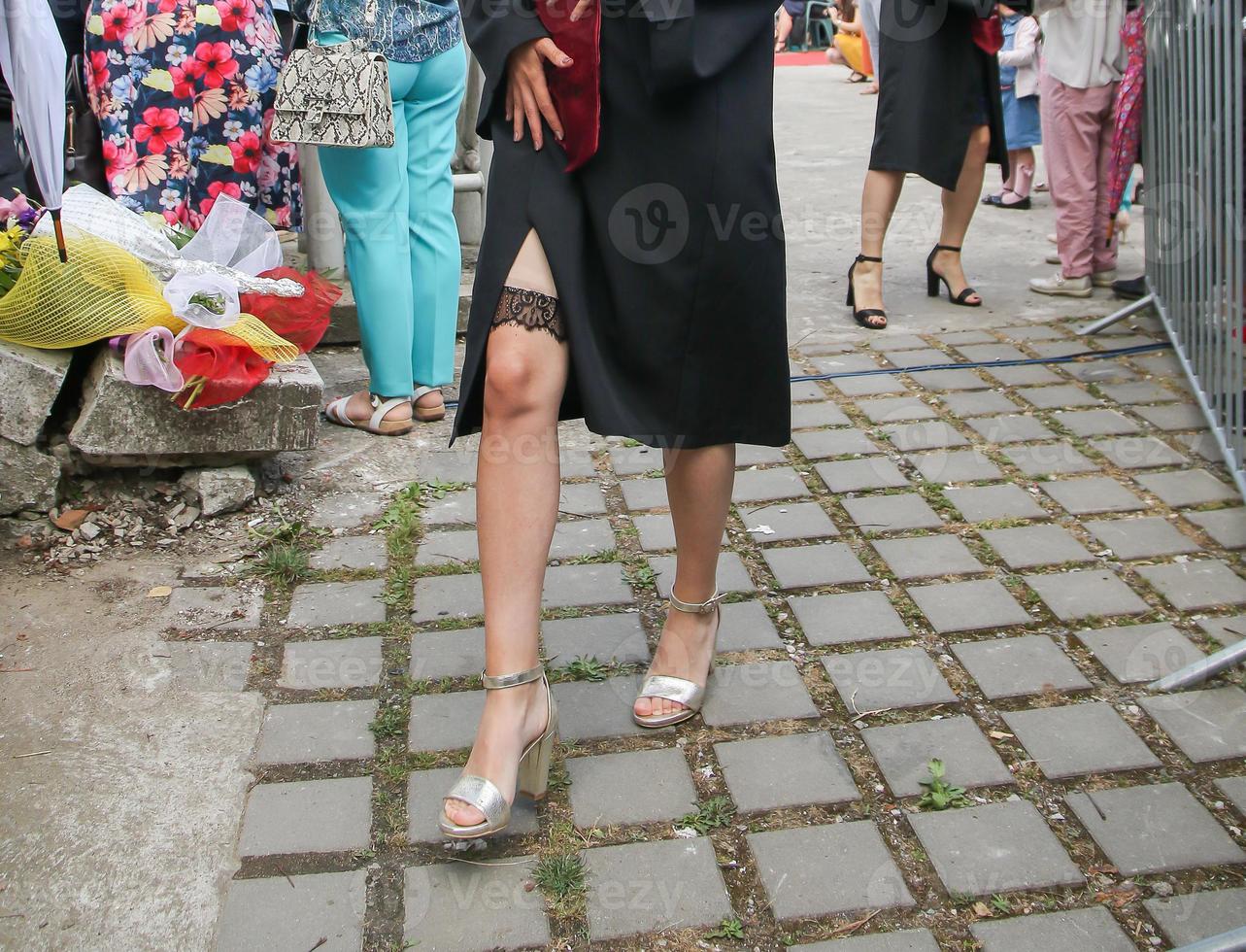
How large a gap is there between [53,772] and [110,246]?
1.41m

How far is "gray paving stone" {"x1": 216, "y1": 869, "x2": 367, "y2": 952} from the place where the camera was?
1947mm

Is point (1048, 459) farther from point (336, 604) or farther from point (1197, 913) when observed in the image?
point (336, 604)

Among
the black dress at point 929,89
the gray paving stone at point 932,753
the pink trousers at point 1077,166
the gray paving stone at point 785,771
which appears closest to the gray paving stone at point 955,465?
the gray paving stone at point 932,753

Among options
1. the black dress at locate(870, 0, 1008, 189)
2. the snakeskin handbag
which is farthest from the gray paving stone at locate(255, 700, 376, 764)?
the black dress at locate(870, 0, 1008, 189)

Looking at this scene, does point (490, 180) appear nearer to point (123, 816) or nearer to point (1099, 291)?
point (123, 816)

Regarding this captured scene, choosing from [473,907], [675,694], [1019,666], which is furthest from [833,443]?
[473,907]

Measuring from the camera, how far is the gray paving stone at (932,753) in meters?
2.31

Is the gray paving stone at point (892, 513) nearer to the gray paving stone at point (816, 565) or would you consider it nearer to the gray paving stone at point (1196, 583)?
the gray paving stone at point (816, 565)

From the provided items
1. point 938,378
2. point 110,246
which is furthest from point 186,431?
point 938,378

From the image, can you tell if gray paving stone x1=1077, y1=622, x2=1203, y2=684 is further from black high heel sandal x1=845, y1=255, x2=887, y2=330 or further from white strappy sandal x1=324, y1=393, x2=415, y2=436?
black high heel sandal x1=845, y1=255, x2=887, y2=330

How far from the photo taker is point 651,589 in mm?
3035

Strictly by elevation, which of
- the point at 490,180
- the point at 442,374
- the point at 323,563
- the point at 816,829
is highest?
the point at 490,180

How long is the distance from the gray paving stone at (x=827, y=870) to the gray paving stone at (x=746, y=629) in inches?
24.4

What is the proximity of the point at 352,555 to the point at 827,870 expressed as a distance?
1.55 metres
